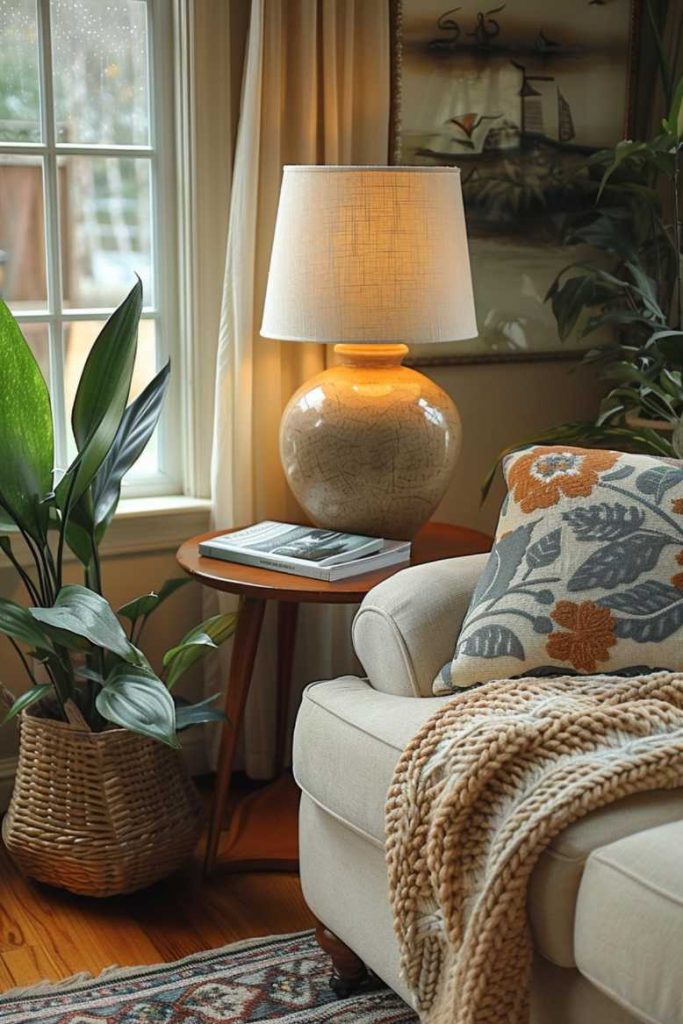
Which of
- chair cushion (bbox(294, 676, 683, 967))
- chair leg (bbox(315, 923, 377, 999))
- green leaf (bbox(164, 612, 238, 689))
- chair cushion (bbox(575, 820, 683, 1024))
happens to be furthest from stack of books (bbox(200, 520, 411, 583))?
chair cushion (bbox(575, 820, 683, 1024))

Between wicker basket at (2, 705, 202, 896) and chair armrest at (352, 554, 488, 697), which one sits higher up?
chair armrest at (352, 554, 488, 697)

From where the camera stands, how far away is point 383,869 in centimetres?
190

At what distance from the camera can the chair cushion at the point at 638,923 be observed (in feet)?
4.72

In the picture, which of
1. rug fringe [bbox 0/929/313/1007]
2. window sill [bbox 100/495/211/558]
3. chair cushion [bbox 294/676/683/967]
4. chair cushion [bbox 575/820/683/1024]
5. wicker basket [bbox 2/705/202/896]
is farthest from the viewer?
window sill [bbox 100/495/211/558]

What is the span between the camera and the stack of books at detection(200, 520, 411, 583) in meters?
2.35

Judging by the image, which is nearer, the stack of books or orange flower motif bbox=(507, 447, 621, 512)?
orange flower motif bbox=(507, 447, 621, 512)

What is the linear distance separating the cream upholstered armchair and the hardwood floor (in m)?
0.29

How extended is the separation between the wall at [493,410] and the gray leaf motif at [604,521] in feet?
3.59

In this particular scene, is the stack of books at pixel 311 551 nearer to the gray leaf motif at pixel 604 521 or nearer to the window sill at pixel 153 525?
the window sill at pixel 153 525

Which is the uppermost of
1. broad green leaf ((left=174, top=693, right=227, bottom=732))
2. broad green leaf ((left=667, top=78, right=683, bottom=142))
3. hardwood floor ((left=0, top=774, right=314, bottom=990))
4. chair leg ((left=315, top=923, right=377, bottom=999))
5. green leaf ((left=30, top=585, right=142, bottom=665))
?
broad green leaf ((left=667, top=78, right=683, bottom=142))

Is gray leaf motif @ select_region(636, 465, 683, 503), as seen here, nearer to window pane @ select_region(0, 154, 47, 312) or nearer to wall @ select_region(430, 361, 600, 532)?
wall @ select_region(430, 361, 600, 532)

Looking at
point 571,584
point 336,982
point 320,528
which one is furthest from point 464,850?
point 320,528

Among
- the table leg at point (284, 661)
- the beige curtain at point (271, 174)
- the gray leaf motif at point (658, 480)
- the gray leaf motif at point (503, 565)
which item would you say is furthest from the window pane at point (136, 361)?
the gray leaf motif at point (658, 480)

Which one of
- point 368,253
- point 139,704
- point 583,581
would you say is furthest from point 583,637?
A: point 368,253
